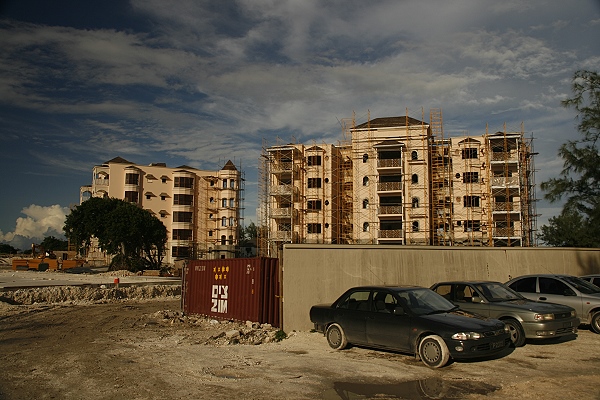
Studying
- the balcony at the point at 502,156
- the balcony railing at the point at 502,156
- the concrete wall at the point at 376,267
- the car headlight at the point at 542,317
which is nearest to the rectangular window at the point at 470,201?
the balcony at the point at 502,156

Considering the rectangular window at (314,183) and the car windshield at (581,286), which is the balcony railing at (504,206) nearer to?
the rectangular window at (314,183)

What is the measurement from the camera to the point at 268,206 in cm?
5681

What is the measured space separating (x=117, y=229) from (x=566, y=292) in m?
51.2

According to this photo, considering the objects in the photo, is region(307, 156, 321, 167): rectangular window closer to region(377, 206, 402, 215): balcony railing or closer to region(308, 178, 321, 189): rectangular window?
region(308, 178, 321, 189): rectangular window

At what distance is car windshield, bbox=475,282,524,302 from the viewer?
11945 millimetres

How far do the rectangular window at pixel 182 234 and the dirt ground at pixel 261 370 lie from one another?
203ft

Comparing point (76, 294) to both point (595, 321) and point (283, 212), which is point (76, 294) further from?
point (283, 212)

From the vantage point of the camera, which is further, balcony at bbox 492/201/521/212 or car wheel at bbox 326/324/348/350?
balcony at bbox 492/201/521/212

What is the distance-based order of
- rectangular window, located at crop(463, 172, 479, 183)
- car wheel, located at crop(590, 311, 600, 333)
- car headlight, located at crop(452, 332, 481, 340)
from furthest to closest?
rectangular window, located at crop(463, 172, 479, 183)
car wheel, located at crop(590, 311, 600, 333)
car headlight, located at crop(452, 332, 481, 340)

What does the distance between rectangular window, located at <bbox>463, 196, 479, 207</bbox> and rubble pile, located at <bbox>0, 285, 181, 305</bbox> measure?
32904mm

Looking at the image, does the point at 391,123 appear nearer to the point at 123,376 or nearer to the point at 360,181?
the point at 360,181

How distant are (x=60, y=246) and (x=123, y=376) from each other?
4691 inches

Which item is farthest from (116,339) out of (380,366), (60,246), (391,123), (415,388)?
(60,246)

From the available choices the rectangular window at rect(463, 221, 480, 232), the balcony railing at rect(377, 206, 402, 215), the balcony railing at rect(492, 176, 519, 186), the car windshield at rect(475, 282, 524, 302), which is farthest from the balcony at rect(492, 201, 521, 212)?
the car windshield at rect(475, 282, 524, 302)
